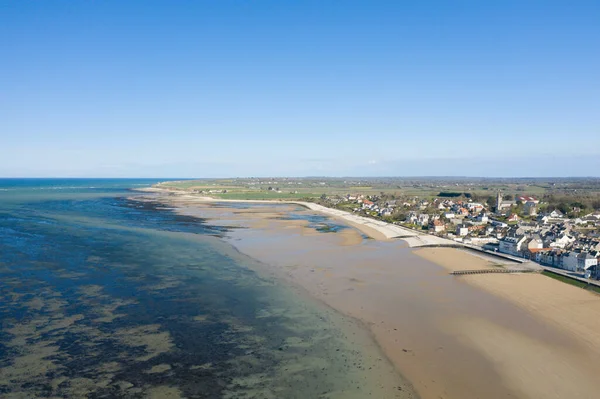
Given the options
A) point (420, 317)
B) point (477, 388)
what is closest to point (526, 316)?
point (420, 317)

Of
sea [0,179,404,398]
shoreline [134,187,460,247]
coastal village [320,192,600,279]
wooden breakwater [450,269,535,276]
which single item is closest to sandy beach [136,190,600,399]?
wooden breakwater [450,269,535,276]

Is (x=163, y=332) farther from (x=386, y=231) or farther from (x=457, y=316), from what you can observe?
A: (x=386, y=231)

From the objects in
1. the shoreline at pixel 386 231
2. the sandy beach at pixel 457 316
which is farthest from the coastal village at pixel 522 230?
the sandy beach at pixel 457 316

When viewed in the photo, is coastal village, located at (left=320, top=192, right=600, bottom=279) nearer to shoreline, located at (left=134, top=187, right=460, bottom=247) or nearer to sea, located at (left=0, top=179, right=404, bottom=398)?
shoreline, located at (left=134, top=187, right=460, bottom=247)

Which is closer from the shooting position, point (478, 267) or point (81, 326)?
point (81, 326)

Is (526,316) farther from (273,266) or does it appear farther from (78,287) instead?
(78,287)

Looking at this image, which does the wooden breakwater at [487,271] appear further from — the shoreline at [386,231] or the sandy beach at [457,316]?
the shoreline at [386,231]
